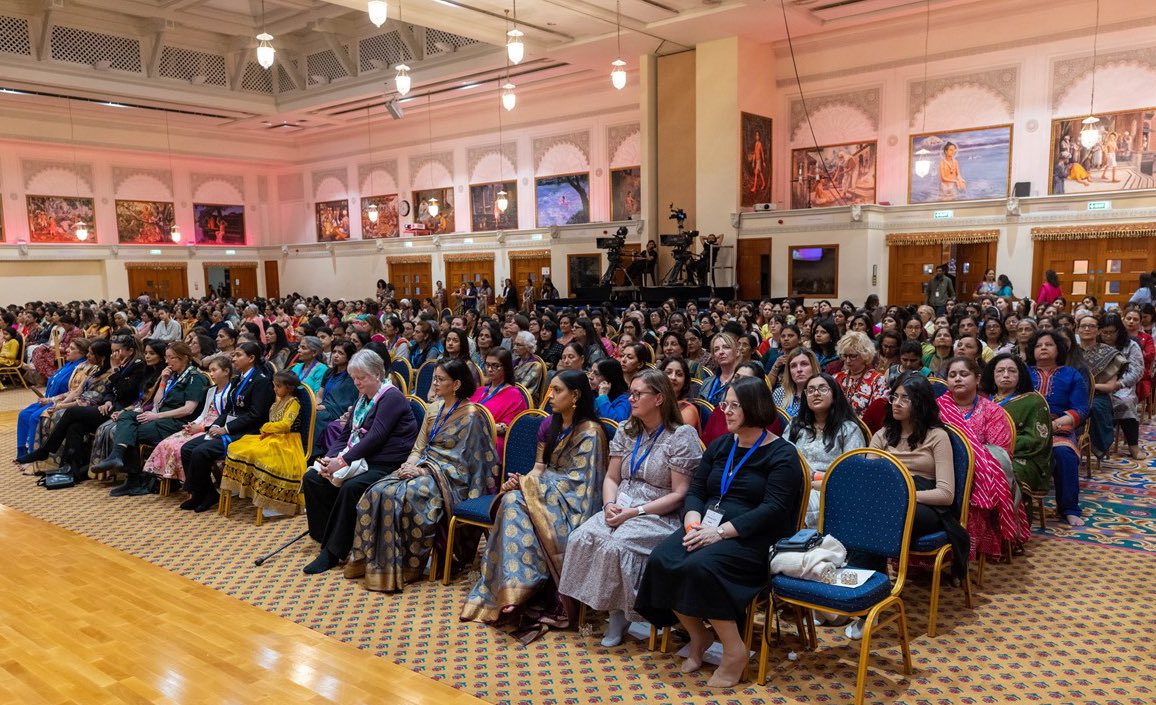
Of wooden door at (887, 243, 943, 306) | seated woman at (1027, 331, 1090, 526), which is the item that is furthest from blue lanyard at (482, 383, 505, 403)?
wooden door at (887, 243, 943, 306)

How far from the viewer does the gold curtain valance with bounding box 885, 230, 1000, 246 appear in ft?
47.1

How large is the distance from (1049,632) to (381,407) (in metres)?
3.59

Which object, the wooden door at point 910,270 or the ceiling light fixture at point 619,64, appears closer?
the ceiling light fixture at point 619,64

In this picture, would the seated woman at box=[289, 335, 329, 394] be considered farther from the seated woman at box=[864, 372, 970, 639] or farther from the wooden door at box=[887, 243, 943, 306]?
the wooden door at box=[887, 243, 943, 306]

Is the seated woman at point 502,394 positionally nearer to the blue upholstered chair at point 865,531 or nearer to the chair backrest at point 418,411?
the chair backrest at point 418,411

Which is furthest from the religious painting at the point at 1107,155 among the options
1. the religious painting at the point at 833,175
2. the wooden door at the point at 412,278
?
the wooden door at the point at 412,278

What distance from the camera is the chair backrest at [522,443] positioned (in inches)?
170

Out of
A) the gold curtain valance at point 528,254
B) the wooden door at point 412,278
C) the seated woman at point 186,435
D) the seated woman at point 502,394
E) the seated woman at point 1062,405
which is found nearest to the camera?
the seated woman at point 1062,405

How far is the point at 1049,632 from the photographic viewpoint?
3516mm

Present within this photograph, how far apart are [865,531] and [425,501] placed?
228 centimetres

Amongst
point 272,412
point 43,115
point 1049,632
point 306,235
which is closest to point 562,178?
point 306,235

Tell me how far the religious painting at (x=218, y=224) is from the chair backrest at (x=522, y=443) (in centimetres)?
2480

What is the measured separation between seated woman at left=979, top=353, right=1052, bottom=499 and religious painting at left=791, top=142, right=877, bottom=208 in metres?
11.7

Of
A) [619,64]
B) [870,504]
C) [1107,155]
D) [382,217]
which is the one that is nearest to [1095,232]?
[1107,155]
